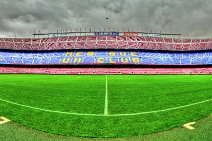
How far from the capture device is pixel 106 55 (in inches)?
2162

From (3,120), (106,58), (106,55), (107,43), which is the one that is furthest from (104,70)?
(3,120)

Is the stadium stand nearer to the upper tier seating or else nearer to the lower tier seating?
A: the lower tier seating

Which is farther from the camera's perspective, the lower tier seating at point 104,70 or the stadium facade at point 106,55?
the stadium facade at point 106,55

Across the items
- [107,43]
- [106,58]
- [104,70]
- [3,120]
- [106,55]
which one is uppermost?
[107,43]

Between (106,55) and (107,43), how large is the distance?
7.27 m

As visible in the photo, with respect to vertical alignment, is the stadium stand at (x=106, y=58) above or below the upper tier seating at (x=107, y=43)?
below

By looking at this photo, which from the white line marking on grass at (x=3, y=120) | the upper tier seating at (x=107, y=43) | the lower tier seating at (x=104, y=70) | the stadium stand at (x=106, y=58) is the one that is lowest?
the white line marking on grass at (x=3, y=120)

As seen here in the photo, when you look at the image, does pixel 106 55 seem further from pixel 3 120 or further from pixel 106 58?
pixel 3 120

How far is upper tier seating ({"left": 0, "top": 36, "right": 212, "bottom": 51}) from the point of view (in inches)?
2303

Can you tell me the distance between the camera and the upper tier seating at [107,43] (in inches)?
2303

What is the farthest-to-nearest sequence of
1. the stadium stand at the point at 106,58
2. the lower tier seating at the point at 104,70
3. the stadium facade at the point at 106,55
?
the stadium stand at the point at 106,58
the stadium facade at the point at 106,55
the lower tier seating at the point at 104,70

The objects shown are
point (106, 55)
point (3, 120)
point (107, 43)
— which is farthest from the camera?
point (107, 43)

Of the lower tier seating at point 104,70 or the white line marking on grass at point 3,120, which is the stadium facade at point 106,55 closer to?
the lower tier seating at point 104,70

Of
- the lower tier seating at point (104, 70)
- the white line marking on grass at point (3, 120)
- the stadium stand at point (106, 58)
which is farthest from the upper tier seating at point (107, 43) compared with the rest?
the white line marking on grass at point (3, 120)
